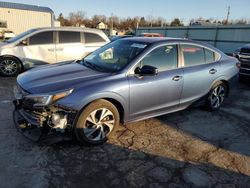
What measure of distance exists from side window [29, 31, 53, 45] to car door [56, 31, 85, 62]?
267mm

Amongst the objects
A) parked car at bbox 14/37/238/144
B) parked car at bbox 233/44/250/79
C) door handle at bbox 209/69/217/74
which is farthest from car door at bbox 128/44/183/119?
parked car at bbox 233/44/250/79

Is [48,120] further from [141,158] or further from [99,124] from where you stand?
[141,158]

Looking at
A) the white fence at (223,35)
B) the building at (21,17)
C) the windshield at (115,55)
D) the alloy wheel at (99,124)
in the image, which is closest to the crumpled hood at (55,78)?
the windshield at (115,55)

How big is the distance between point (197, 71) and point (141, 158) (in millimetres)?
2214

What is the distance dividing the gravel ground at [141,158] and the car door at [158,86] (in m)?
0.43

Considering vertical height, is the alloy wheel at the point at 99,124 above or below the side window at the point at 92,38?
below

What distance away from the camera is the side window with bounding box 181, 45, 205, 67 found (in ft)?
15.8

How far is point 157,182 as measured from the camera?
309 centimetres

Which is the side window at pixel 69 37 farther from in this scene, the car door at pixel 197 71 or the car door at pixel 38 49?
the car door at pixel 197 71

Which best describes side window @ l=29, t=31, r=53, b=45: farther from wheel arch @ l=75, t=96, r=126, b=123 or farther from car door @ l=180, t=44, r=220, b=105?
wheel arch @ l=75, t=96, r=126, b=123

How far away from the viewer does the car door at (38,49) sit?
8.19 m

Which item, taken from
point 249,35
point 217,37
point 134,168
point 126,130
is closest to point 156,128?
point 126,130

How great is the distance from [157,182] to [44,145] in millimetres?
1763

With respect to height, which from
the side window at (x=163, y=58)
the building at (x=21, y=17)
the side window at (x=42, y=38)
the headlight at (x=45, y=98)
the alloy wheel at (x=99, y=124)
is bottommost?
the alloy wheel at (x=99, y=124)
